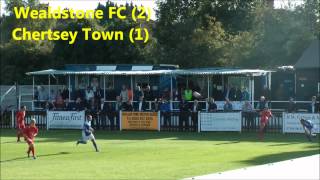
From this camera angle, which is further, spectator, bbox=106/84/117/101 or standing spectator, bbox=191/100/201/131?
spectator, bbox=106/84/117/101

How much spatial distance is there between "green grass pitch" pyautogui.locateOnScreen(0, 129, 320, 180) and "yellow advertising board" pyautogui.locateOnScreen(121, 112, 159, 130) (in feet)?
3.81

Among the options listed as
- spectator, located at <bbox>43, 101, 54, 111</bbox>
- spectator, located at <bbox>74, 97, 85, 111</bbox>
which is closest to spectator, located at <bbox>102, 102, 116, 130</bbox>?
spectator, located at <bbox>74, 97, 85, 111</bbox>

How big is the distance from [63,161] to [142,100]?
15428mm

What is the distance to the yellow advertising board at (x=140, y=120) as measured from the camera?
33781mm

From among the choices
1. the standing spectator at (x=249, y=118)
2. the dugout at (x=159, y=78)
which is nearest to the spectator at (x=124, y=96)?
the dugout at (x=159, y=78)

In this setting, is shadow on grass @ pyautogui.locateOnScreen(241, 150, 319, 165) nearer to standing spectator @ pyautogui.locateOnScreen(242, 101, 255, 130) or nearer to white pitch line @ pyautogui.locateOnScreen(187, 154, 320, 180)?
standing spectator @ pyautogui.locateOnScreen(242, 101, 255, 130)

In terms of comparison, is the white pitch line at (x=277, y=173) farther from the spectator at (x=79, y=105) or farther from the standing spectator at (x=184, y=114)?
the spectator at (x=79, y=105)

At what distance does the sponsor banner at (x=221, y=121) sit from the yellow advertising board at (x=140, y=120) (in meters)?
2.65

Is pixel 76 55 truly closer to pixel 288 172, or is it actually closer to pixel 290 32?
pixel 290 32

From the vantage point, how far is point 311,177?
178 inches

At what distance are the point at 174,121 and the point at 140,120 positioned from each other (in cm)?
187

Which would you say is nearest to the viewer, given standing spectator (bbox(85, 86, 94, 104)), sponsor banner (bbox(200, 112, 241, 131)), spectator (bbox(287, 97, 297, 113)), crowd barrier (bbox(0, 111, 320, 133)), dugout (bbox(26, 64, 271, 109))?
crowd barrier (bbox(0, 111, 320, 133))

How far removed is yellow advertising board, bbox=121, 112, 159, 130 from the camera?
111ft

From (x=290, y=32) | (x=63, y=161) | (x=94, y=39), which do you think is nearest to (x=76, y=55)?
(x=94, y=39)
